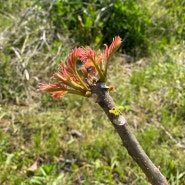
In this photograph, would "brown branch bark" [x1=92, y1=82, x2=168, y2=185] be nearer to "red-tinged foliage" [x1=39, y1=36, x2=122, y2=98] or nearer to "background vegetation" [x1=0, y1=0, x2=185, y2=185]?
"red-tinged foliage" [x1=39, y1=36, x2=122, y2=98]

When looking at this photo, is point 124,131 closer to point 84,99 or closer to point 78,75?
point 78,75

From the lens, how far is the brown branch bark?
653mm

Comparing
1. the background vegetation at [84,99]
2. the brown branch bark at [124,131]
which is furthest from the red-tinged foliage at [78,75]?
the background vegetation at [84,99]

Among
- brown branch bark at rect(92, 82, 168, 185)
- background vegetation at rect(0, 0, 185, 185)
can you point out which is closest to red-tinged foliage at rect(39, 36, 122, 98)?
brown branch bark at rect(92, 82, 168, 185)

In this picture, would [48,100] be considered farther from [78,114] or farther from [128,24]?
[128,24]

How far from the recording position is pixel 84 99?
9.32ft

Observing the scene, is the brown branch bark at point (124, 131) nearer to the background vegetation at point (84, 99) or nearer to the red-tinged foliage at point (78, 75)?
the red-tinged foliage at point (78, 75)

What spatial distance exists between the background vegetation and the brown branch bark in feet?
5.01

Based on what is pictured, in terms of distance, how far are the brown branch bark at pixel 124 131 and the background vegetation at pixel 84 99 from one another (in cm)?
153

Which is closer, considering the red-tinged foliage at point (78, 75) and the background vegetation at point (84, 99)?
the red-tinged foliage at point (78, 75)

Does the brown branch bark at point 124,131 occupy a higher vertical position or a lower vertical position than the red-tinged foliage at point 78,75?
lower

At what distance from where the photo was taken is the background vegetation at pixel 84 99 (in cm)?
237

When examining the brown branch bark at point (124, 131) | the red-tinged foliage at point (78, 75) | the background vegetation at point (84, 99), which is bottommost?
the brown branch bark at point (124, 131)

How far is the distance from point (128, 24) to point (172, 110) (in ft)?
3.07
